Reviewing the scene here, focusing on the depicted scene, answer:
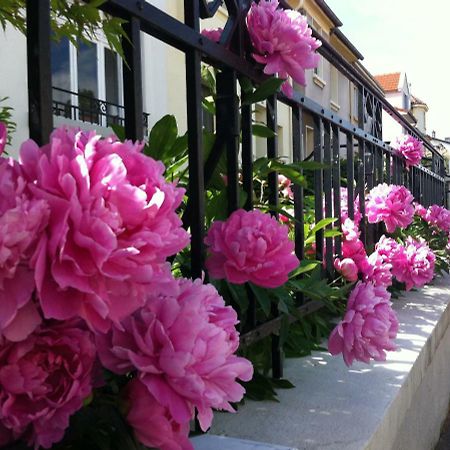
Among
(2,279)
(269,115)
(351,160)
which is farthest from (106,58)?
(2,279)

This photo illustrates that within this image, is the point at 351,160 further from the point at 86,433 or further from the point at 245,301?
the point at 86,433

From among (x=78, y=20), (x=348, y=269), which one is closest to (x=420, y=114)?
(x=348, y=269)

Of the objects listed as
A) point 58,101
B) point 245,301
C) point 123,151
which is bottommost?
point 245,301

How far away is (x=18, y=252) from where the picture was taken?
0.65m

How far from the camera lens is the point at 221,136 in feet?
5.17

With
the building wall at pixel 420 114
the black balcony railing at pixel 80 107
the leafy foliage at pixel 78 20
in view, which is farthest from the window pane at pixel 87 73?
the building wall at pixel 420 114

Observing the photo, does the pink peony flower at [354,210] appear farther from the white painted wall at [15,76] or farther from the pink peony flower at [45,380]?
the white painted wall at [15,76]

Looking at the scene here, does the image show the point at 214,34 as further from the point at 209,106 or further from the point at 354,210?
the point at 354,210

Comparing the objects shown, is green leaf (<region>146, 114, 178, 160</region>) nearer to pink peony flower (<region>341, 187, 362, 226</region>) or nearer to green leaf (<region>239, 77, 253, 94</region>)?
green leaf (<region>239, 77, 253, 94</region>)

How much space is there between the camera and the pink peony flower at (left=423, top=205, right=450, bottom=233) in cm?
457

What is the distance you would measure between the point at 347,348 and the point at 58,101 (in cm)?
767

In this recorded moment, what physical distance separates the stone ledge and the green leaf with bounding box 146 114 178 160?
2.11 feet

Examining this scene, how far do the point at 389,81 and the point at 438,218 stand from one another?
3709 cm

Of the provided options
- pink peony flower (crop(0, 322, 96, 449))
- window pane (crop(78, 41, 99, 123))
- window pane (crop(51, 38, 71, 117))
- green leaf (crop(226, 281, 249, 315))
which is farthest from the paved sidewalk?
window pane (crop(78, 41, 99, 123))
